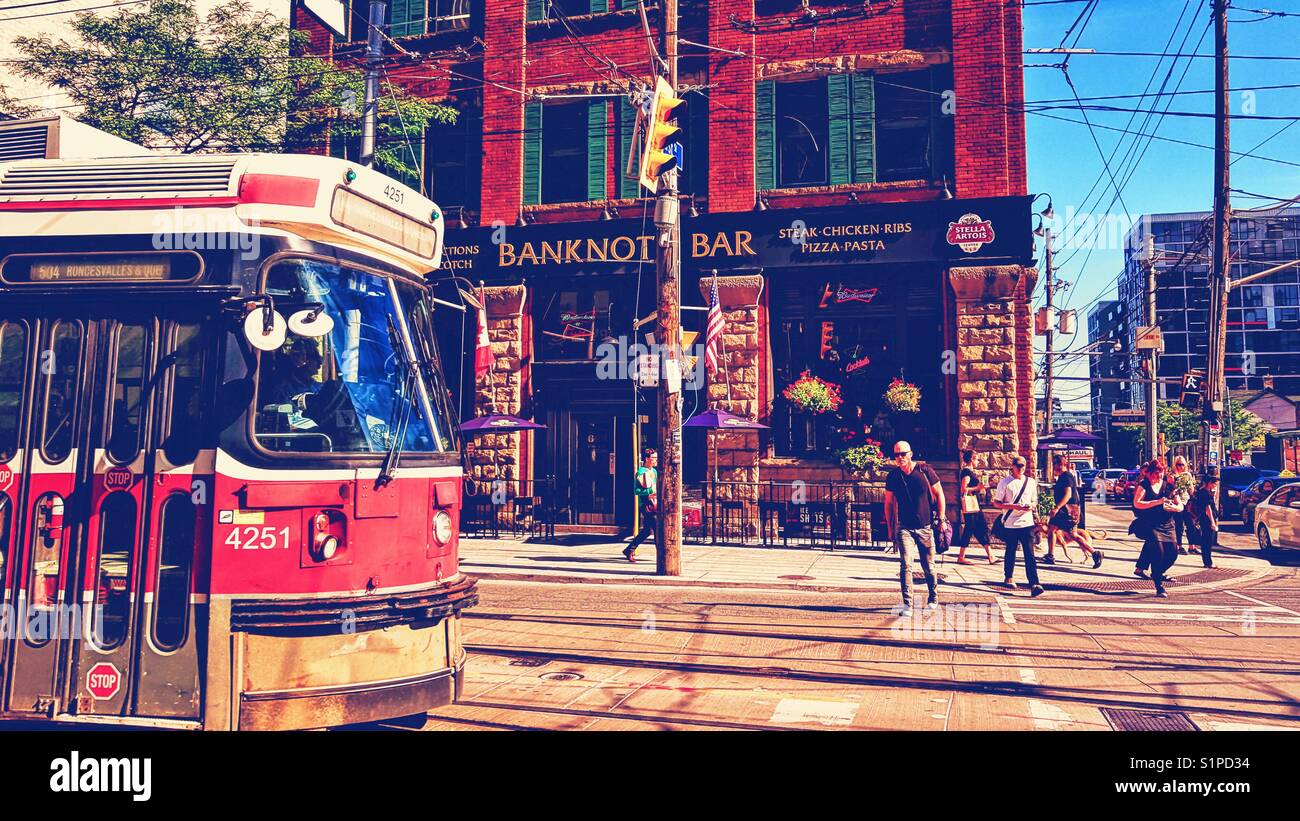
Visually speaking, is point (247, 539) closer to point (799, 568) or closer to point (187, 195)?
point (187, 195)

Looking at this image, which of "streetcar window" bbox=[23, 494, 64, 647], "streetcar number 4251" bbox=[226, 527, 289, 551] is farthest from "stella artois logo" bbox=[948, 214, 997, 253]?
"streetcar window" bbox=[23, 494, 64, 647]

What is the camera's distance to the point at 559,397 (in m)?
21.6

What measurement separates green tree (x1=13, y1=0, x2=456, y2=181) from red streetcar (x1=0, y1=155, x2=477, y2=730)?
12040 mm

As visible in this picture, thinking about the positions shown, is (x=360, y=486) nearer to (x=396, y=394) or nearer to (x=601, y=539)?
(x=396, y=394)

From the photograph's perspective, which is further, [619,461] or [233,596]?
[619,461]

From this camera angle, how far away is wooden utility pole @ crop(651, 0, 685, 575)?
13641 mm

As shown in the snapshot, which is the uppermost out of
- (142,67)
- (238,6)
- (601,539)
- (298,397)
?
(238,6)

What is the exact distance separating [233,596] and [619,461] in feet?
53.9

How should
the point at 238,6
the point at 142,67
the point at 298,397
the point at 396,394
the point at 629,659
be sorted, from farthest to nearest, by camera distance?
the point at 238,6 < the point at 142,67 < the point at 629,659 < the point at 396,394 < the point at 298,397

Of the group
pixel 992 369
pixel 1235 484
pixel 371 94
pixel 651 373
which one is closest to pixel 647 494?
pixel 651 373

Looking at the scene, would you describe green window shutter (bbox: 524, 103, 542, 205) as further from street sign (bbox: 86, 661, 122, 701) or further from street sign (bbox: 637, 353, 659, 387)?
street sign (bbox: 86, 661, 122, 701)

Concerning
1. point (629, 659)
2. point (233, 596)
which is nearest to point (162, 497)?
point (233, 596)

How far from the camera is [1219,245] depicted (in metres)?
20.4

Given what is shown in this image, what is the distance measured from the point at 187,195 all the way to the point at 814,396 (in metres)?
15.5
